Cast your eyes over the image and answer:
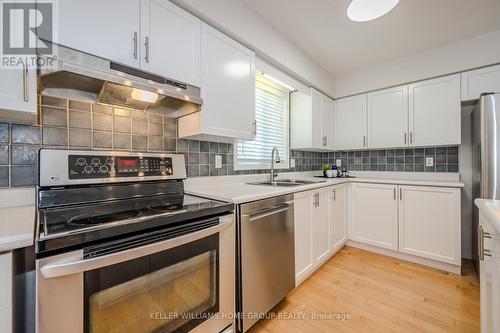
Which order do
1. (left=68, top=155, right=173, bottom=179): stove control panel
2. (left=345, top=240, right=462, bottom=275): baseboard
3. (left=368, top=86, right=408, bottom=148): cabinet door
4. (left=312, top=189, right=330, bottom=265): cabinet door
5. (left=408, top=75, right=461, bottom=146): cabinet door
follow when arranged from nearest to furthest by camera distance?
(left=68, top=155, right=173, bottom=179): stove control panel → (left=312, top=189, right=330, bottom=265): cabinet door → (left=345, top=240, right=462, bottom=275): baseboard → (left=408, top=75, right=461, bottom=146): cabinet door → (left=368, top=86, right=408, bottom=148): cabinet door

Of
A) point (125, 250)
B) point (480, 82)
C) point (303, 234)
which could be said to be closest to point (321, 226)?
point (303, 234)

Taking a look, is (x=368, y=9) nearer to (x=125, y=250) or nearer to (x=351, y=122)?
(x=351, y=122)

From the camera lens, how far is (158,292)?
917mm

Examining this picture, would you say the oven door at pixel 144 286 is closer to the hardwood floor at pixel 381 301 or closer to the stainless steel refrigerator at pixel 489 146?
the hardwood floor at pixel 381 301

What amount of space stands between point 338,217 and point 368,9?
6.86 ft

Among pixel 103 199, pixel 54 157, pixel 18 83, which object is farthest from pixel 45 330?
pixel 18 83

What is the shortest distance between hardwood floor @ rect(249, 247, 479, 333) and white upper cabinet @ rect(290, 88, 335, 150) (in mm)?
1483

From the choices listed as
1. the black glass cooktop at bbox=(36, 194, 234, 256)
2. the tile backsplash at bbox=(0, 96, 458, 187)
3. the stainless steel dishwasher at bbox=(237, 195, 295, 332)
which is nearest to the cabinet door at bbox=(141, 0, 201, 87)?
the tile backsplash at bbox=(0, 96, 458, 187)

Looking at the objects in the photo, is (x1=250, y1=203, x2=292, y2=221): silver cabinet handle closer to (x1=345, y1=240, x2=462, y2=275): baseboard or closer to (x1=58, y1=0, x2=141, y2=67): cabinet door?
(x1=58, y1=0, x2=141, y2=67): cabinet door

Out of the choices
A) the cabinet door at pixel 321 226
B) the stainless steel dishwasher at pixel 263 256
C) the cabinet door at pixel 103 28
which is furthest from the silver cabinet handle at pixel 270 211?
the cabinet door at pixel 103 28

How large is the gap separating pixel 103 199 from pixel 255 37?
167cm

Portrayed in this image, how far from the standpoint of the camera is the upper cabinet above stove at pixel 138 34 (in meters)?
0.97

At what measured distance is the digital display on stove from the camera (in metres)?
1.27

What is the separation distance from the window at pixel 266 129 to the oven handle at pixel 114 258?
113cm
